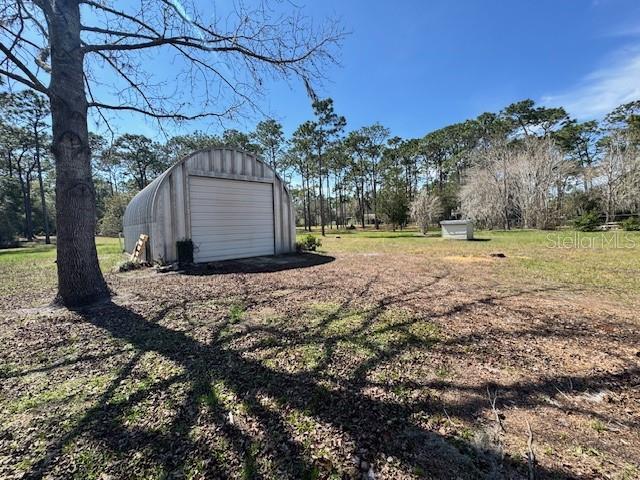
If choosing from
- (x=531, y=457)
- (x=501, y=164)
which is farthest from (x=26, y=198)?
(x=501, y=164)

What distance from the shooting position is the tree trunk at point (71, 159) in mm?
3988

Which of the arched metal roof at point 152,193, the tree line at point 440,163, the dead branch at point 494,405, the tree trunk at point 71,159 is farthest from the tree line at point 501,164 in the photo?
the dead branch at point 494,405

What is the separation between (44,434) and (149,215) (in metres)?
7.48

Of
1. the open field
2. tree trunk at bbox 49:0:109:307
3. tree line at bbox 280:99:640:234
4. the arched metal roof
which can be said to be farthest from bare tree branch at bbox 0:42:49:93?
tree line at bbox 280:99:640:234

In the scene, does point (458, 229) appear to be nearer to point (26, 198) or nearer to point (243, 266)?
point (243, 266)

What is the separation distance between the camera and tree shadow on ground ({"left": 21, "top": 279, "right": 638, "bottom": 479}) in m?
1.40

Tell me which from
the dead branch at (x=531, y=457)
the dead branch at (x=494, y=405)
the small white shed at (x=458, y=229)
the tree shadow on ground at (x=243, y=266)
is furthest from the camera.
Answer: the small white shed at (x=458, y=229)

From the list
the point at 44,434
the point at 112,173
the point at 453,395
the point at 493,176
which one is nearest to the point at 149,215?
the point at 44,434

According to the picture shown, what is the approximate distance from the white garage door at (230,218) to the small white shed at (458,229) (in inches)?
410

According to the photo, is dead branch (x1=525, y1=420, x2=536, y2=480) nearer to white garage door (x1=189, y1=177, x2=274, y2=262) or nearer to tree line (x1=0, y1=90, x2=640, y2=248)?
white garage door (x1=189, y1=177, x2=274, y2=262)

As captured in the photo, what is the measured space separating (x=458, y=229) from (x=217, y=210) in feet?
41.2

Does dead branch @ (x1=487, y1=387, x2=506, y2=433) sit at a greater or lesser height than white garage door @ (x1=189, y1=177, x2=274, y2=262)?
lesser

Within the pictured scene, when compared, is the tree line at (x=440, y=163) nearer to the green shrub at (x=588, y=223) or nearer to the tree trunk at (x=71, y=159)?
the green shrub at (x=588, y=223)

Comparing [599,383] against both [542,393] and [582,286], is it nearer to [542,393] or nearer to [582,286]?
[542,393]
